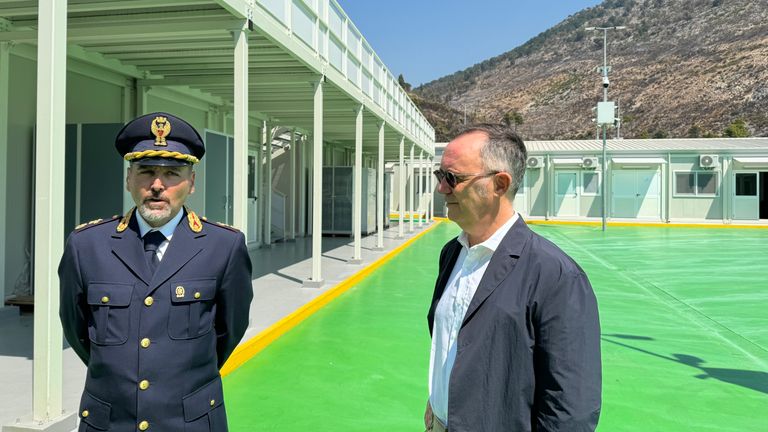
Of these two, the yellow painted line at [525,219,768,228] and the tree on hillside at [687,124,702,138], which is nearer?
the yellow painted line at [525,219,768,228]

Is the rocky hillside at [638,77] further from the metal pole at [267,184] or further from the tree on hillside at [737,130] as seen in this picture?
the metal pole at [267,184]

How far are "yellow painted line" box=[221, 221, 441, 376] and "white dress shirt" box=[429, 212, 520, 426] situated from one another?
3.38 metres

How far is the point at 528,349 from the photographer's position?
1.65m

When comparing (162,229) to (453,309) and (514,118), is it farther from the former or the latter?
(514,118)

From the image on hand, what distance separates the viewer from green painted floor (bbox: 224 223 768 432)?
4125 millimetres

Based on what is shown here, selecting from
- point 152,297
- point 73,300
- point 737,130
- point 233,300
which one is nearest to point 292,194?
point 233,300

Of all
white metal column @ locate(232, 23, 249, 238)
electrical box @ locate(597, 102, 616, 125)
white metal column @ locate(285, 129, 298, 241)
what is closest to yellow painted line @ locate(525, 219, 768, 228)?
electrical box @ locate(597, 102, 616, 125)

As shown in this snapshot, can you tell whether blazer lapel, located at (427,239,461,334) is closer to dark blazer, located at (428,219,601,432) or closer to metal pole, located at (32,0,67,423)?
dark blazer, located at (428,219,601,432)

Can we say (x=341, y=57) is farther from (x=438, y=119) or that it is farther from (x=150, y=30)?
(x=438, y=119)

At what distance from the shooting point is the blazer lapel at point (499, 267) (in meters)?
1.69

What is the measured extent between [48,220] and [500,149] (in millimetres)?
2969

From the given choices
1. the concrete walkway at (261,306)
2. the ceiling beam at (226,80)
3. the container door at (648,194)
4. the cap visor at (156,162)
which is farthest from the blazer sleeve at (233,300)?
the container door at (648,194)

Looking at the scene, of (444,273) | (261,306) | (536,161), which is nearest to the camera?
(444,273)

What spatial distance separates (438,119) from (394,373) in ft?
313
